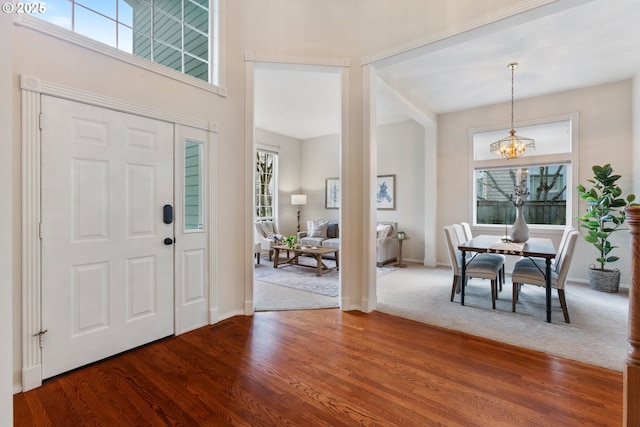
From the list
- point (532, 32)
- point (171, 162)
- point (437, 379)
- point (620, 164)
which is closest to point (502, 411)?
point (437, 379)

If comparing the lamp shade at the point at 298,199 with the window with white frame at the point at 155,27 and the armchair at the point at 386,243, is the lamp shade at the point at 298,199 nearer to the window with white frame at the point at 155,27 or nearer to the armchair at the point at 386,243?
→ the armchair at the point at 386,243

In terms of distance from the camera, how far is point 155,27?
2664 mm

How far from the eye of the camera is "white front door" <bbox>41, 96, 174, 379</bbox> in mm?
1988

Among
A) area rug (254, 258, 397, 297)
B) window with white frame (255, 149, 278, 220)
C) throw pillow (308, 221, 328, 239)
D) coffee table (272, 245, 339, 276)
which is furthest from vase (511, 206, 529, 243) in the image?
window with white frame (255, 149, 278, 220)

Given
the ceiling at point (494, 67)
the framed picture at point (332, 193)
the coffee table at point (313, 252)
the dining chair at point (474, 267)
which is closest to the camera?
the ceiling at point (494, 67)

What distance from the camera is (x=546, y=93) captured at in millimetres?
4816

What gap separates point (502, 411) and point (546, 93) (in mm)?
5207

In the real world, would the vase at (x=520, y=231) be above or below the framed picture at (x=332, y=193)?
below

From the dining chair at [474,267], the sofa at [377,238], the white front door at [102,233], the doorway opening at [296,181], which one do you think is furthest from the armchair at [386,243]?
the white front door at [102,233]

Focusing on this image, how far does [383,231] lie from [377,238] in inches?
9.5

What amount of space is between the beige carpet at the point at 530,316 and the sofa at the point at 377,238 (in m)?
1.32

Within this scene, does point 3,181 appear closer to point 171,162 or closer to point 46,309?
point 46,309

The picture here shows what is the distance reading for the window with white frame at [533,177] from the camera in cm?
484

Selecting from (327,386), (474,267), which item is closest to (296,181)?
(474,267)
